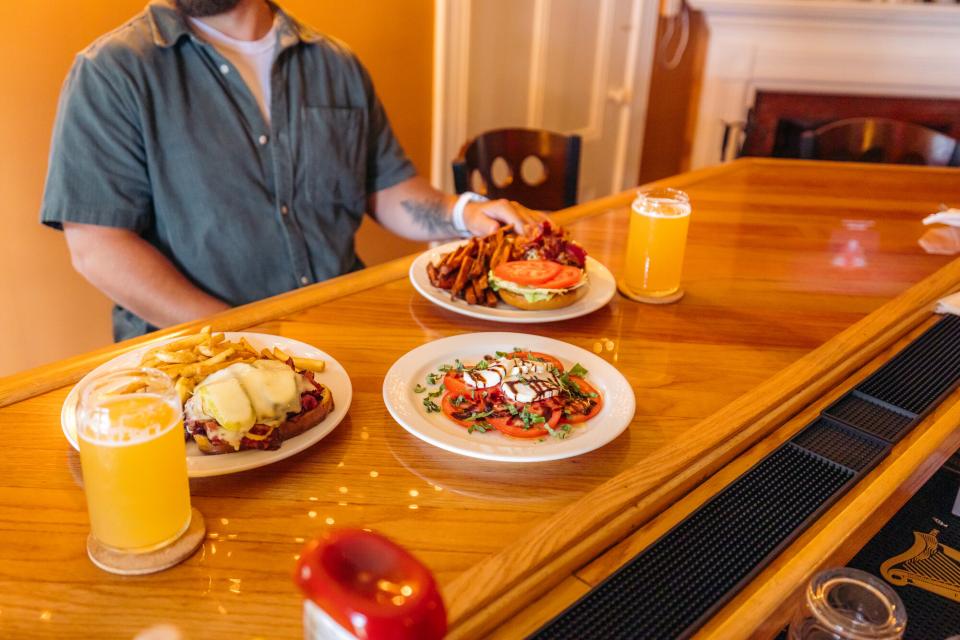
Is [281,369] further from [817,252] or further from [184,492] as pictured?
[817,252]

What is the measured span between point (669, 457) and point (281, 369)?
43cm

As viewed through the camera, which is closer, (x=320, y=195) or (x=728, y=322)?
(x=728, y=322)

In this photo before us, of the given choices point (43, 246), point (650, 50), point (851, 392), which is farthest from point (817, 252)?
point (650, 50)

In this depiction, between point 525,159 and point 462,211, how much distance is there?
0.57 meters

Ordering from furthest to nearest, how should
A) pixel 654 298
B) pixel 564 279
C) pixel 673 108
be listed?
pixel 673 108 → pixel 654 298 → pixel 564 279

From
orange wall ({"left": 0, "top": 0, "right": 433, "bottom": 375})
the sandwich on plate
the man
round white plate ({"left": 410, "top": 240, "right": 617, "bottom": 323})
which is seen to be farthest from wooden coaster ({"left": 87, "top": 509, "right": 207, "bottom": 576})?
orange wall ({"left": 0, "top": 0, "right": 433, "bottom": 375})

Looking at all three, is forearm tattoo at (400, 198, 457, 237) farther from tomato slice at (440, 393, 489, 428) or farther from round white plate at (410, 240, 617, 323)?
tomato slice at (440, 393, 489, 428)

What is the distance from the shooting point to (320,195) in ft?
6.07

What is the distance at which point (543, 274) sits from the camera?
1229 millimetres

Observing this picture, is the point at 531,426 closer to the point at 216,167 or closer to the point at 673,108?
the point at 216,167

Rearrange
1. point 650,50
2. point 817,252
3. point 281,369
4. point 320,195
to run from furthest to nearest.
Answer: point 650,50 < point 320,195 < point 817,252 < point 281,369

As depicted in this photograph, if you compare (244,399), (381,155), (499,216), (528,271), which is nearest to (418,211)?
(381,155)

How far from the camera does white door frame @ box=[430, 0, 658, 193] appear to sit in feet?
9.58

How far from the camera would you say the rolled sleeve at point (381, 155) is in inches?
78.5
